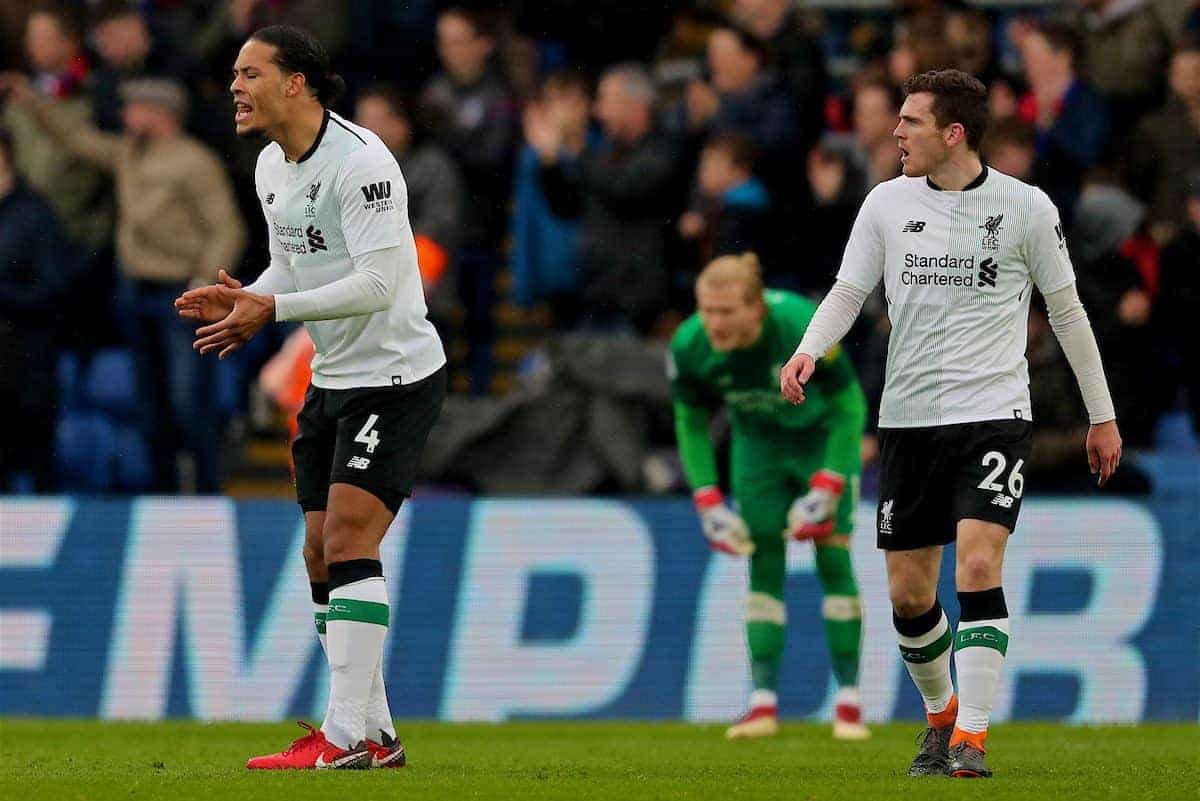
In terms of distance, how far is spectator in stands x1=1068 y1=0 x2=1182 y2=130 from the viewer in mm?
15133

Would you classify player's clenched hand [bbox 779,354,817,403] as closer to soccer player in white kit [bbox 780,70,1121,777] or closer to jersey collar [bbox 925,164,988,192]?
soccer player in white kit [bbox 780,70,1121,777]

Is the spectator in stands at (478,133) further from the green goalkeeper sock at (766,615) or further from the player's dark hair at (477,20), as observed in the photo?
the green goalkeeper sock at (766,615)

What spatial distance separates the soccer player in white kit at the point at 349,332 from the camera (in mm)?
7941

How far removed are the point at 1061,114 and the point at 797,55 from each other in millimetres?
1945

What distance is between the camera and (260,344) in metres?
16.5

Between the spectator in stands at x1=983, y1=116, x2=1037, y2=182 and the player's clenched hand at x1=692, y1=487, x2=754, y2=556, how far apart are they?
3.48 metres

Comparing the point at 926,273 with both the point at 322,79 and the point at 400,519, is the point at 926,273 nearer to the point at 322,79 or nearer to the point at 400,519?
the point at 322,79

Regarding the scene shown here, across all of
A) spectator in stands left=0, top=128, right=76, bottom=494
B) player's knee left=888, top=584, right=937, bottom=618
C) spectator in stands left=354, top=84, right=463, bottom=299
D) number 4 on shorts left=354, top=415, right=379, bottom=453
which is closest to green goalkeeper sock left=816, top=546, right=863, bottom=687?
player's knee left=888, top=584, right=937, bottom=618

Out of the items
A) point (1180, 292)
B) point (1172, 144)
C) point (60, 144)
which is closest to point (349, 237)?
point (1180, 292)

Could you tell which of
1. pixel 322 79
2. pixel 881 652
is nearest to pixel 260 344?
pixel 881 652

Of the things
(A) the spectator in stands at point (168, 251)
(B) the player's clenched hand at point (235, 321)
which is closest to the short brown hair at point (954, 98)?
(B) the player's clenched hand at point (235, 321)

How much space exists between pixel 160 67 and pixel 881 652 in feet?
24.3

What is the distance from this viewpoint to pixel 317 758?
7.96 m

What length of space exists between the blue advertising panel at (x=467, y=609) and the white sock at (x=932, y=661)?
395 centimetres
